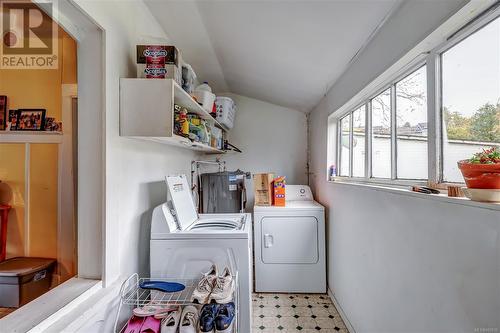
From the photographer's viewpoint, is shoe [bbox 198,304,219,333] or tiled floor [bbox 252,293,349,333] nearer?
shoe [bbox 198,304,219,333]

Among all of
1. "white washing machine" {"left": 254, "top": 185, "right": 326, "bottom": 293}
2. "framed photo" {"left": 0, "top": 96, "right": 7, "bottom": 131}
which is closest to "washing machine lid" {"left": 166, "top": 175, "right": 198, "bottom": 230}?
"white washing machine" {"left": 254, "top": 185, "right": 326, "bottom": 293}

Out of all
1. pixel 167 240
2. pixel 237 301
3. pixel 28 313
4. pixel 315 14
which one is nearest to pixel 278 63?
pixel 315 14

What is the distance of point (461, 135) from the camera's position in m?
1.04

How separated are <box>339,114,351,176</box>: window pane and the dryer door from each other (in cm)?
65

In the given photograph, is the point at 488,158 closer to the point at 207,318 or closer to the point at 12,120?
the point at 207,318

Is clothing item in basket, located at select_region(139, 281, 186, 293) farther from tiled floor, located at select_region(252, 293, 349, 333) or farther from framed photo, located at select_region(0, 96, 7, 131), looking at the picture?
framed photo, located at select_region(0, 96, 7, 131)

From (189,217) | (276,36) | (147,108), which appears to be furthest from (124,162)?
(276,36)

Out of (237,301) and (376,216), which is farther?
(237,301)

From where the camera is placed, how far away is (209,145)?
8.48 feet

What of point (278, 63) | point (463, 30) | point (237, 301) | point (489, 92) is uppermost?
point (278, 63)

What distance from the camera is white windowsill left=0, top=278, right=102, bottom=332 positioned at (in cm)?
98

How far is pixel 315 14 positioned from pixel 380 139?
40.7 inches

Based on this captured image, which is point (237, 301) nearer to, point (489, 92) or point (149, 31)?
point (489, 92)

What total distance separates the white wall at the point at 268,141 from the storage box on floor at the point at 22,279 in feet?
8.40
